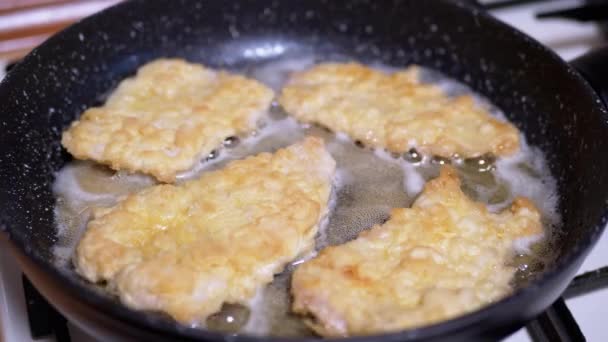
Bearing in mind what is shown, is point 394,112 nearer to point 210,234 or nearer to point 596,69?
point 596,69

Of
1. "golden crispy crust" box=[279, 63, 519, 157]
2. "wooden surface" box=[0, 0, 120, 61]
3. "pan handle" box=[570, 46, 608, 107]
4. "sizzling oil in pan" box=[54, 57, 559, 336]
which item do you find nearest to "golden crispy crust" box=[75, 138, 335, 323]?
"sizzling oil in pan" box=[54, 57, 559, 336]

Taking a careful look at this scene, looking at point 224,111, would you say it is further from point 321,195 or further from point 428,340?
point 428,340

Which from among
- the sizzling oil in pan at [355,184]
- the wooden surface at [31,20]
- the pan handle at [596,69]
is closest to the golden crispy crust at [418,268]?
the sizzling oil in pan at [355,184]

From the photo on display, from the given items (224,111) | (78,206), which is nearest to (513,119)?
(224,111)

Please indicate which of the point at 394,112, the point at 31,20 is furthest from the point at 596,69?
the point at 31,20

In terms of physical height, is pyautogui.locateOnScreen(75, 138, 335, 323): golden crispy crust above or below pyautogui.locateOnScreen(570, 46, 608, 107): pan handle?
below

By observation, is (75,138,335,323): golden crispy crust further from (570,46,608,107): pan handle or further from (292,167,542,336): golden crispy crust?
(570,46,608,107): pan handle
